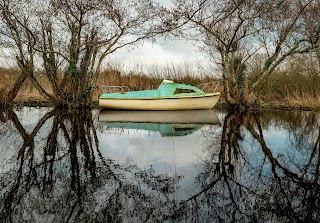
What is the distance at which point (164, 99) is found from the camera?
1381cm

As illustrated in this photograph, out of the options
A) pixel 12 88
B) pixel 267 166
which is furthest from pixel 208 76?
pixel 267 166

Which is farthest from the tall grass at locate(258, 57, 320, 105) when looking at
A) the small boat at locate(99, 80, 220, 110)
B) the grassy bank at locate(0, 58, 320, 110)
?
the small boat at locate(99, 80, 220, 110)

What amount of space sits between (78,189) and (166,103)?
33.9ft

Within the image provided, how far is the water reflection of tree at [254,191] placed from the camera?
3.12m

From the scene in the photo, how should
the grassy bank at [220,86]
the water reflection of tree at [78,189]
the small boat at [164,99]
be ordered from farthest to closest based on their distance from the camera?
the grassy bank at [220,86] → the small boat at [164,99] → the water reflection of tree at [78,189]

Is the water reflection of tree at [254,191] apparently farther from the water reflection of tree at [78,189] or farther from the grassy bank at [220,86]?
the grassy bank at [220,86]

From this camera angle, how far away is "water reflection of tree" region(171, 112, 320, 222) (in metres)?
3.12

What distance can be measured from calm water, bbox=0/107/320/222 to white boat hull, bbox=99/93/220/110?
6.33m

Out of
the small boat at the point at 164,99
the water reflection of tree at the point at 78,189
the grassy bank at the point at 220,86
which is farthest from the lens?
the grassy bank at the point at 220,86

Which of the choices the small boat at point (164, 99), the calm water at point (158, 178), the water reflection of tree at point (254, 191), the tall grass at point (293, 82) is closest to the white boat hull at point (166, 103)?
the small boat at point (164, 99)

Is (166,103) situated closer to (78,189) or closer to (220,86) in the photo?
(220,86)

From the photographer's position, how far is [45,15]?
15.0 meters

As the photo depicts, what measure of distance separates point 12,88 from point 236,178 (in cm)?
1443

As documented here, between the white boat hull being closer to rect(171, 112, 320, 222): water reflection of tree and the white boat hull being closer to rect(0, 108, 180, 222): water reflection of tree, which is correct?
rect(171, 112, 320, 222): water reflection of tree
